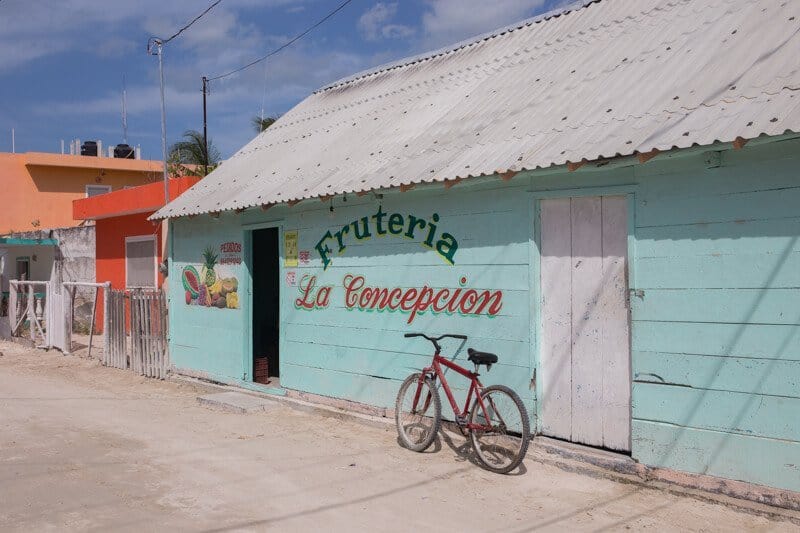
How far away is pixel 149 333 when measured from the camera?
41.4 ft

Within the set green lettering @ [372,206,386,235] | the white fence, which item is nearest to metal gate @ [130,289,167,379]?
the white fence

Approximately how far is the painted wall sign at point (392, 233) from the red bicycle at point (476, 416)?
1.03 meters

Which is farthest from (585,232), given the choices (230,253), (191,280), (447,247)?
(191,280)

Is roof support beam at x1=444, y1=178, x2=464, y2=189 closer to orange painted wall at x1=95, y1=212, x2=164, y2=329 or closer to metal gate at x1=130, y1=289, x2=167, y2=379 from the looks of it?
metal gate at x1=130, y1=289, x2=167, y2=379

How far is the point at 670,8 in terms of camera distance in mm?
7598

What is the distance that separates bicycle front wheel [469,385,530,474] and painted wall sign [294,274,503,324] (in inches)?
36.7

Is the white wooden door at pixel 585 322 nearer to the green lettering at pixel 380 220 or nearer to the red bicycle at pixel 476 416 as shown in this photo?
the red bicycle at pixel 476 416

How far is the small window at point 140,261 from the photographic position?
1728 centimetres

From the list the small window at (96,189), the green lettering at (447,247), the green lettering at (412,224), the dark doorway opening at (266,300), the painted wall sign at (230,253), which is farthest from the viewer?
the small window at (96,189)

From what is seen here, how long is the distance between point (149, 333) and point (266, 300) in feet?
8.17

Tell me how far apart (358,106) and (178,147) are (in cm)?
1596

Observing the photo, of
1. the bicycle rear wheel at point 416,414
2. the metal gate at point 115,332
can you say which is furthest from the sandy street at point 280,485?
the metal gate at point 115,332

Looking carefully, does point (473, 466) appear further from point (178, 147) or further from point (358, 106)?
point (178, 147)

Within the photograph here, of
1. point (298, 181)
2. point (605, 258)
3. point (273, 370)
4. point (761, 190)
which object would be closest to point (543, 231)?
point (605, 258)
